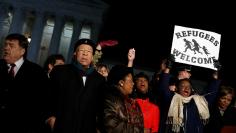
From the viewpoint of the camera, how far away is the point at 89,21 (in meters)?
45.5

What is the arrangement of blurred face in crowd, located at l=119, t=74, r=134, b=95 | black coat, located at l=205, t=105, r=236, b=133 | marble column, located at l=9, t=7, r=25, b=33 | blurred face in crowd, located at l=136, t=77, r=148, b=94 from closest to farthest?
blurred face in crowd, located at l=119, t=74, r=134, b=95, blurred face in crowd, located at l=136, t=77, r=148, b=94, black coat, located at l=205, t=105, r=236, b=133, marble column, located at l=9, t=7, r=25, b=33

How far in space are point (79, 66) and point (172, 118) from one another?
260 centimetres

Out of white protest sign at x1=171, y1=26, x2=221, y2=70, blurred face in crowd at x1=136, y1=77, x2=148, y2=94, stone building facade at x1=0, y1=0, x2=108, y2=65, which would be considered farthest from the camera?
stone building facade at x1=0, y1=0, x2=108, y2=65

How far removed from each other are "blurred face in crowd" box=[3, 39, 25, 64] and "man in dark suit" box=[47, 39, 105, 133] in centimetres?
60

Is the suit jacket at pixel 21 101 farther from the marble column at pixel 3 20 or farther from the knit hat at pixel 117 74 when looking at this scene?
the marble column at pixel 3 20

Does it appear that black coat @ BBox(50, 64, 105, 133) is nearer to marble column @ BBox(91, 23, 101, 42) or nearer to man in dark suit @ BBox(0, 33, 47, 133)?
man in dark suit @ BBox(0, 33, 47, 133)

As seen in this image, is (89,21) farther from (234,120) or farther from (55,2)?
(234,120)

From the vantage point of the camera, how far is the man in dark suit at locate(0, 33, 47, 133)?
483 centimetres

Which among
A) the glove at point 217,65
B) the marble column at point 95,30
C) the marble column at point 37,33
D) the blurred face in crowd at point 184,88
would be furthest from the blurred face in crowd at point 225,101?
the marble column at point 95,30

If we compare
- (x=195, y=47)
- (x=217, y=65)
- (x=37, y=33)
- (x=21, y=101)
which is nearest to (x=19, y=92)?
(x=21, y=101)

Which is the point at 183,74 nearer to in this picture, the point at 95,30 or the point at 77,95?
the point at 77,95

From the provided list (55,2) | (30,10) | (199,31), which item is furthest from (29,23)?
(199,31)

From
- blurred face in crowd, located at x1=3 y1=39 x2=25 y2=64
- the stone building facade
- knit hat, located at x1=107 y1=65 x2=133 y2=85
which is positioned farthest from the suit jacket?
the stone building facade

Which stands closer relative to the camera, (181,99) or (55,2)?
(181,99)
